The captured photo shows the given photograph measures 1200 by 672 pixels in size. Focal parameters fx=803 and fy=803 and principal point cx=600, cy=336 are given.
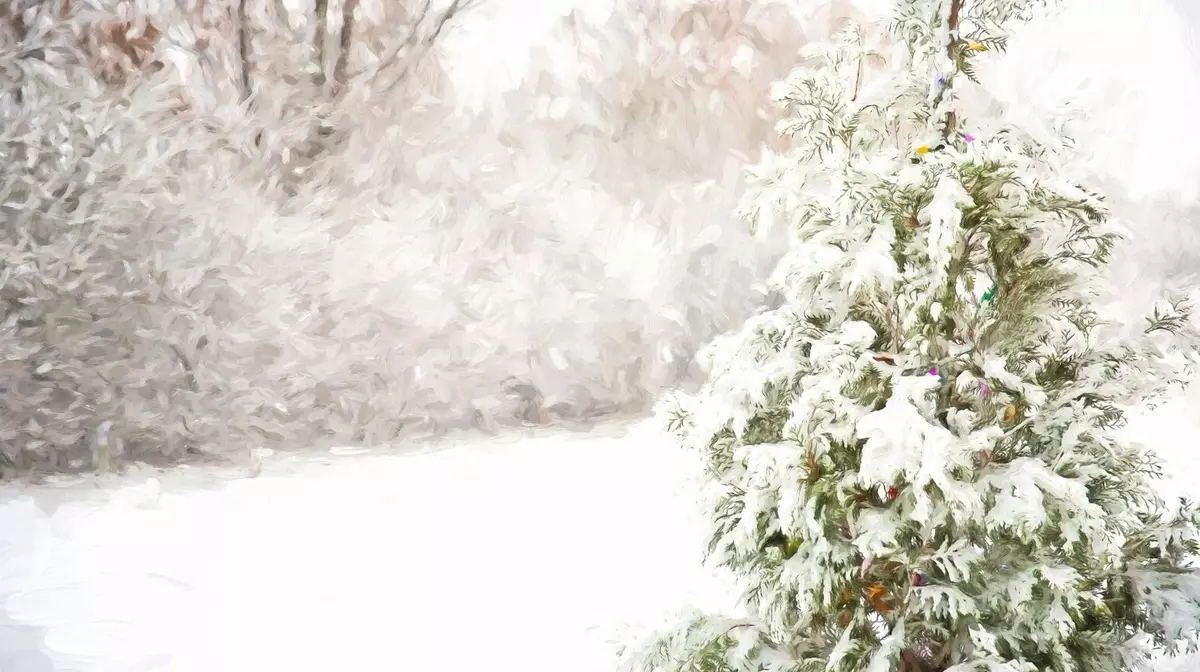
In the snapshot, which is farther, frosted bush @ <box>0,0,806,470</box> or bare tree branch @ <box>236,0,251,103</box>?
→ bare tree branch @ <box>236,0,251,103</box>

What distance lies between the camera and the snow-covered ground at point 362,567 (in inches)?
62.6

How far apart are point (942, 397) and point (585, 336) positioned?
1645 millimetres

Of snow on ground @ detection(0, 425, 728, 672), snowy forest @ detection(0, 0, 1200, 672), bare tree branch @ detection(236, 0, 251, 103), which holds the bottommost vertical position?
snow on ground @ detection(0, 425, 728, 672)

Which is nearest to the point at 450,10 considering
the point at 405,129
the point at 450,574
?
the point at 405,129

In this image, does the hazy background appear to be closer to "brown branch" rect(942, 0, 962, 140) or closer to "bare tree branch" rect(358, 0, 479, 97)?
"bare tree branch" rect(358, 0, 479, 97)

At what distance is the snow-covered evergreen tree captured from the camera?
1019mm

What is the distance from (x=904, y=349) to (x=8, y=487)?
6.33 feet

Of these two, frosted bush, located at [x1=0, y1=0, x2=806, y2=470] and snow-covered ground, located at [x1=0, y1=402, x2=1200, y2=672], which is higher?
frosted bush, located at [x1=0, y1=0, x2=806, y2=470]

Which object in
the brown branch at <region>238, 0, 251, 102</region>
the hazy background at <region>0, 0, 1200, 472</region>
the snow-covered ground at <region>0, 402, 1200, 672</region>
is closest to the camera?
the snow-covered ground at <region>0, 402, 1200, 672</region>

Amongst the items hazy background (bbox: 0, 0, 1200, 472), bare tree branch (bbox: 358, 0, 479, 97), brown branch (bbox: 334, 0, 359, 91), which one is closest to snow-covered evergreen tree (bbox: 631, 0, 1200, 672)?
hazy background (bbox: 0, 0, 1200, 472)

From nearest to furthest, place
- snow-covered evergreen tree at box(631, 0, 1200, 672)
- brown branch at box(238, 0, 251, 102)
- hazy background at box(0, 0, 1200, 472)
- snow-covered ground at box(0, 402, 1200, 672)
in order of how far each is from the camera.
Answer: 1. snow-covered evergreen tree at box(631, 0, 1200, 672)
2. snow-covered ground at box(0, 402, 1200, 672)
3. hazy background at box(0, 0, 1200, 472)
4. brown branch at box(238, 0, 251, 102)

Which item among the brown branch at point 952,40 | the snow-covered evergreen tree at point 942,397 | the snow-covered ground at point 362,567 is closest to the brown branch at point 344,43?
the snow-covered ground at point 362,567

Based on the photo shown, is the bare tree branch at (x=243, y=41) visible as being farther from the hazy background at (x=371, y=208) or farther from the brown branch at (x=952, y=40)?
the brown branch at (x=952, y=40)

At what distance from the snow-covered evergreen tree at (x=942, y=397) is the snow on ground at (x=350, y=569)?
18.8 inches
